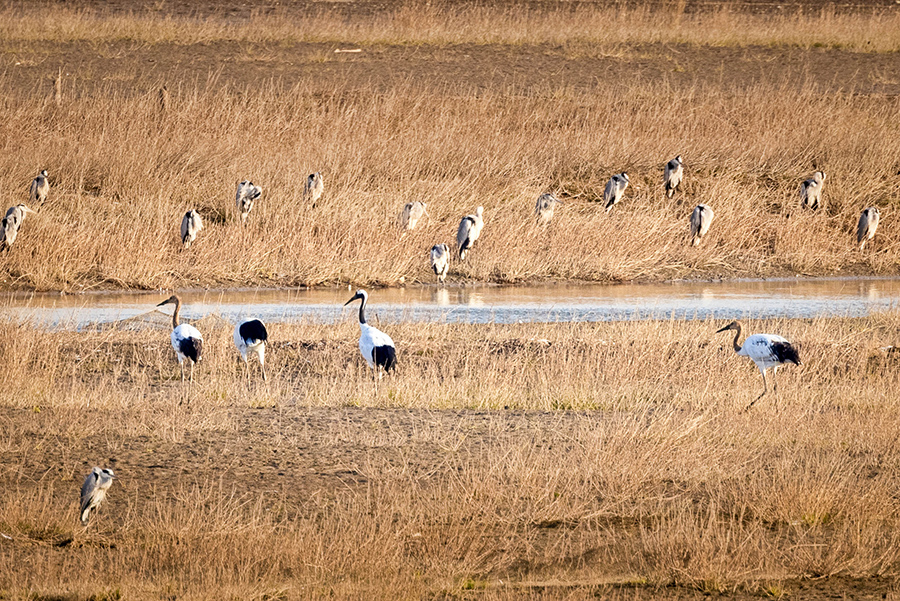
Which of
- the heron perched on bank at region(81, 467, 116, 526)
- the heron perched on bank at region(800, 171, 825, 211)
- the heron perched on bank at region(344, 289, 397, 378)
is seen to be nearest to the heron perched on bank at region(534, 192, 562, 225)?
the heron perched on bank at region(800, 171, 825, 211)

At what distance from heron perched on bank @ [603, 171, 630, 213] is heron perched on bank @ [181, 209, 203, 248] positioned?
21.1 ft

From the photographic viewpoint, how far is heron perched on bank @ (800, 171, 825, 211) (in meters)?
19.4

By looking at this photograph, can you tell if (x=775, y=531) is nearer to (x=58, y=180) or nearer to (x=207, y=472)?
(x=207, y=472)

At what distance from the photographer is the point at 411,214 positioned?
17250 millimetres

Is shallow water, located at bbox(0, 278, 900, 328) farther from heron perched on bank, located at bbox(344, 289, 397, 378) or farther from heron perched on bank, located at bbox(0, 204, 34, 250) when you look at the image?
heron perched on bank, located at bbox(344, 289, 397, 378)

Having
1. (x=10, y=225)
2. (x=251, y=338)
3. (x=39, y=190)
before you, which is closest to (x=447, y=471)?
(x=251, y=338)

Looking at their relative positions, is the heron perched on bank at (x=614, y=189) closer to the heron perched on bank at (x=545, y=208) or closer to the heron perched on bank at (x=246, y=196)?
the heron perched on bank at (x=545, y=208)

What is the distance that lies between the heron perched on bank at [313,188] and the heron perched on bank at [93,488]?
38.9 feet

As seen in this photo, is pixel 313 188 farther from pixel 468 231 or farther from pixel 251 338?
pixel 251 338

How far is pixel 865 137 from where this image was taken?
22.4 metres

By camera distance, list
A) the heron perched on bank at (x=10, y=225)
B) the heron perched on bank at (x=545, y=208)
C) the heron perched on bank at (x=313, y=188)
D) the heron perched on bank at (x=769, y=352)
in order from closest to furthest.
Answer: the heron perched on bank at (x=769, y=352) < the heron perched on bank at (x=10, y=225) < the heron perched on bank at (x=313, y=188) < the heron perched on bank at (x=545, y=208)

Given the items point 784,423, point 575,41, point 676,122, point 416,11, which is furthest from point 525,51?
point 784,423

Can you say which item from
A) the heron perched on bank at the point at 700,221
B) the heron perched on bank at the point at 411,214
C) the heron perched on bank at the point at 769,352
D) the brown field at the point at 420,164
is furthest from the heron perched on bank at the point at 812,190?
the heron perched on bank at the point at 769,352

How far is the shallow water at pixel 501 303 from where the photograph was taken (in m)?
13.6
